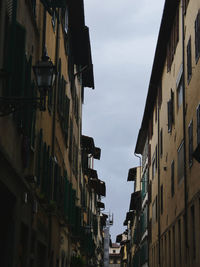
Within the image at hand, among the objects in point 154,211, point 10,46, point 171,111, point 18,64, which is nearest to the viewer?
point 10,46

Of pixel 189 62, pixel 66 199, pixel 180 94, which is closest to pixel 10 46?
pixel 189 62

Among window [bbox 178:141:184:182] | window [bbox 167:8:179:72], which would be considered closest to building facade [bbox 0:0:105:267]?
window [bbox 167:8:179:72]

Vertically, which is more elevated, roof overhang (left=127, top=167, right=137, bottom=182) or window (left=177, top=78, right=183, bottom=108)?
roof overhang (left=127, top=167, right=137, bottom=182)

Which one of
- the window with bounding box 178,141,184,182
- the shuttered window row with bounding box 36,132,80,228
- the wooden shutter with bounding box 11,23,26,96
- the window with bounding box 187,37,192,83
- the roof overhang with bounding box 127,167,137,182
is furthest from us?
the roof overhang with bounding box 127,167,137,182

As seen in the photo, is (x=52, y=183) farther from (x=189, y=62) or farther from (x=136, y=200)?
(x=136, y=200)

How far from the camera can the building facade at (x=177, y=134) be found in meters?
21.2

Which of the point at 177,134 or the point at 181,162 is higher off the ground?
the point at 177,134

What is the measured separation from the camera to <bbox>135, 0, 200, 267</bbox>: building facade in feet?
69.5

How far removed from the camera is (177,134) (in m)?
26.6

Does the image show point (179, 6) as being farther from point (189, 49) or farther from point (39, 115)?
point (39, 115)

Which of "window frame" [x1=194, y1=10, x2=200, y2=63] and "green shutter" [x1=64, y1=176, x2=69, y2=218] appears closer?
"window frame" [x1=194, y1=10, x2=200, y2=63]

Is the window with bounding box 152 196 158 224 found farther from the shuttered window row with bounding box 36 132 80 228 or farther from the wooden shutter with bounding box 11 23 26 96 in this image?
the wooden shutter with bounding box 11 23 26 96

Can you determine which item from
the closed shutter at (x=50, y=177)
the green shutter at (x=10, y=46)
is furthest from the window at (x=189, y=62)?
the green shutter at (x=10, y=46)

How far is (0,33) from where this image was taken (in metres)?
10.0
